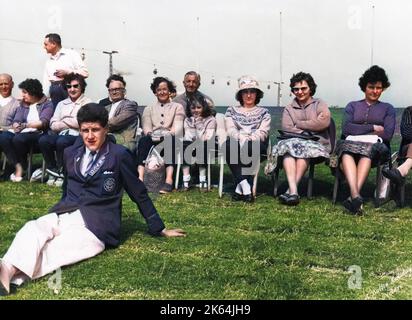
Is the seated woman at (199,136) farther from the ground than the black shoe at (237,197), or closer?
farther from the ground

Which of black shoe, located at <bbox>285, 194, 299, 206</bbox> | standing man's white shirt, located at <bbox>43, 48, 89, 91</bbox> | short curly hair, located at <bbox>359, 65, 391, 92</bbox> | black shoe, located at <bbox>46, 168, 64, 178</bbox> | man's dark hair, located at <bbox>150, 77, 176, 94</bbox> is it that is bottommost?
black shoe, located at <bbox>285, 194, 299, 206</bbox>

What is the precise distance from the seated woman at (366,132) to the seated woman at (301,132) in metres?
0.27

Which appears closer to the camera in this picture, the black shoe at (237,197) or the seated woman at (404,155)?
the seated woman at (404,155)

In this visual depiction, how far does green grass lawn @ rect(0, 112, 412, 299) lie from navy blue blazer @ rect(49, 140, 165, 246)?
28cm

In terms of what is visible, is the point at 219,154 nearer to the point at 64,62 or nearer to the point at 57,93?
the point at 57,93

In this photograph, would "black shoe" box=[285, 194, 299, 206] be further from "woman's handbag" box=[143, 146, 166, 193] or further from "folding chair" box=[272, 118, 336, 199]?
"woman's handbag" box=[143, 146, 166, 193]

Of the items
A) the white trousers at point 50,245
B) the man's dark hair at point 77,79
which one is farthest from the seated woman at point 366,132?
the man's dark hair at point 77,79

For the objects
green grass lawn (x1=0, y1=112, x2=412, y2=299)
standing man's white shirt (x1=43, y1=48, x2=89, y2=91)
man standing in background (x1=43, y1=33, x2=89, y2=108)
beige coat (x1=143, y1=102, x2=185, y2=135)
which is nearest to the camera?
green grass lawn (x1=0, y1=112, x2=412, y2=299)

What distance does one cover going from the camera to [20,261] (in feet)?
13.9

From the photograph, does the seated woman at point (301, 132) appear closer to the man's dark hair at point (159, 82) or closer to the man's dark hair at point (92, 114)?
the man's dark hair at point (159, 82)

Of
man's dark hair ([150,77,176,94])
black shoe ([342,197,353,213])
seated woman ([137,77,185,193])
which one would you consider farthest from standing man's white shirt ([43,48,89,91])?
black shoe ([342,197,353,213])

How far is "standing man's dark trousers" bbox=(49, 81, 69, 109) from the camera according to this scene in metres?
9.07

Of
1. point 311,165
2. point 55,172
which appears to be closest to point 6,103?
point 55,172

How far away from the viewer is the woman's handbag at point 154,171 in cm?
817
